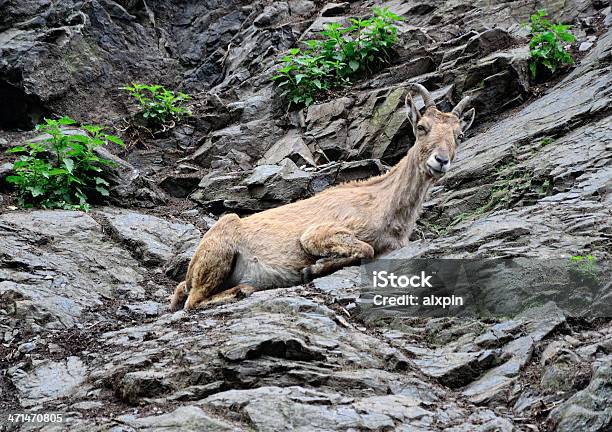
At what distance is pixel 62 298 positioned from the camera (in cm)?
905

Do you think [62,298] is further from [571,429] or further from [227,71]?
[227,71]

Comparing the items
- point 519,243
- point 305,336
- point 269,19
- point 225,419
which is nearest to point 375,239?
point 519,243

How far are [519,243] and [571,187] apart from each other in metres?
1.94

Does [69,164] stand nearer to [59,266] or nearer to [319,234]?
[59,266]

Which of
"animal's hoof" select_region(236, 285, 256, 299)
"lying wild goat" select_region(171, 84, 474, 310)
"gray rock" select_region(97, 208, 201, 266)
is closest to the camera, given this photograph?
"animal's hoof" select_region(236, 285, 256, 299)

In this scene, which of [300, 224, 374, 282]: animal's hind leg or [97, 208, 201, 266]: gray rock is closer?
[300, 224, 374, 282]: animal's hind leg

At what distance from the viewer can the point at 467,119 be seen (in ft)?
36.3

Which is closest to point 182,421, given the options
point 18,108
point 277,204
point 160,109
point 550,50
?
point 277,204

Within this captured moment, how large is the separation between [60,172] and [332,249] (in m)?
5.89

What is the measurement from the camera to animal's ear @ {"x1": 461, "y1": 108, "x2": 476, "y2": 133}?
10.7 m

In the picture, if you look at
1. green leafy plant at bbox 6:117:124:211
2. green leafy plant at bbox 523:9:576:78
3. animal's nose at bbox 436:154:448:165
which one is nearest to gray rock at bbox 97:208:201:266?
green leafy plant at bbox 6:117:124:211

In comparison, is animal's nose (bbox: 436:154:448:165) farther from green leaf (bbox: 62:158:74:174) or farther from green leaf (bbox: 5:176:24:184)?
green leaf (bbox: 5:176:24:184)

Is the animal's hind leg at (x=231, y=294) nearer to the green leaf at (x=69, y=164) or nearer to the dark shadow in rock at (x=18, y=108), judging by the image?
the green leaf at (x=69, y=164)

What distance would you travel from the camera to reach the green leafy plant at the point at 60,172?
1204cm
